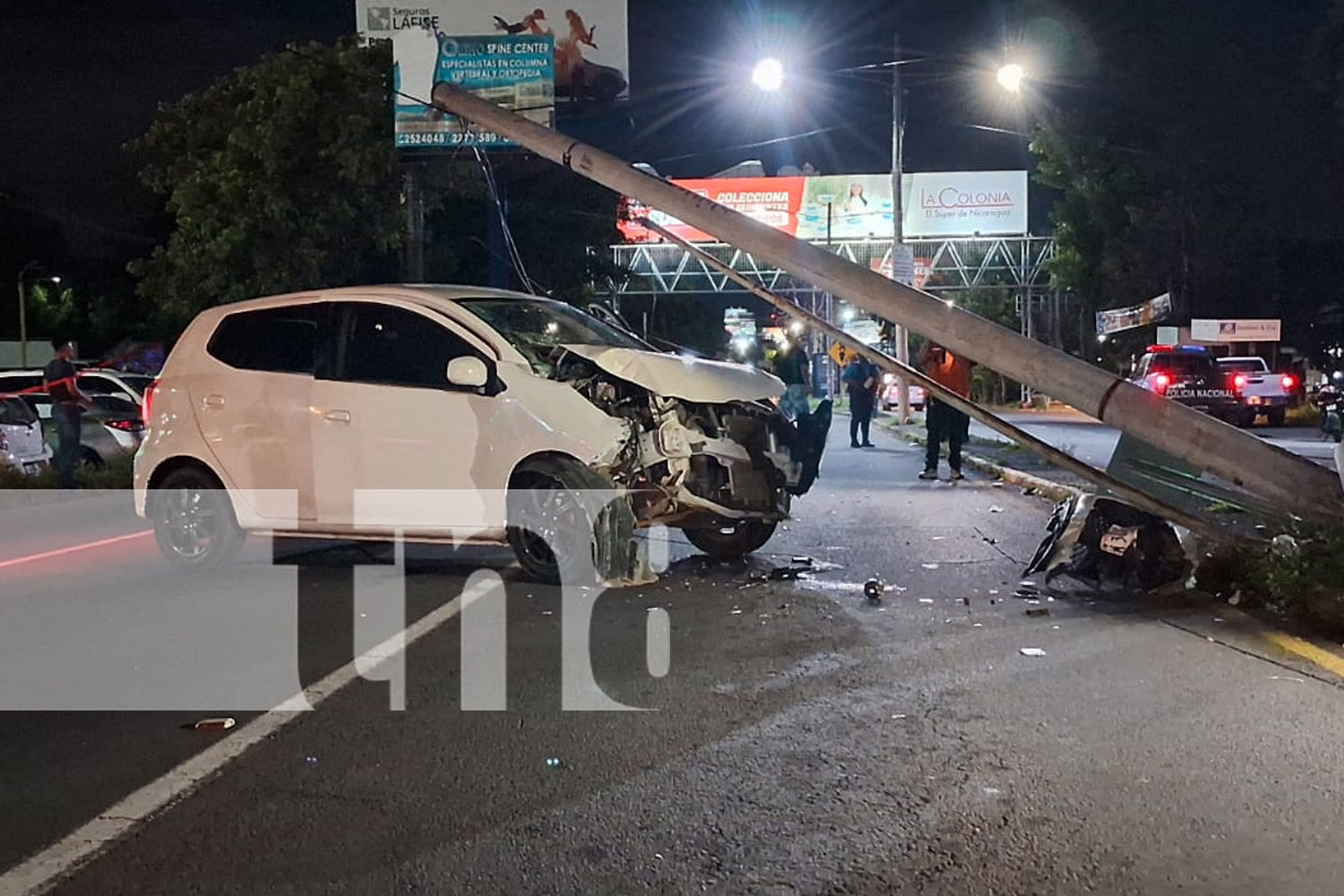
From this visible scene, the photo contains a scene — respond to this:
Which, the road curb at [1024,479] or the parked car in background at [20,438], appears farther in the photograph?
the parked car in background at [20,438]

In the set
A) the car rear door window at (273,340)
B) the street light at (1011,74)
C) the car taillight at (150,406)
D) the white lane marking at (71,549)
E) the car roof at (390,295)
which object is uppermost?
the street light at (1011,74)

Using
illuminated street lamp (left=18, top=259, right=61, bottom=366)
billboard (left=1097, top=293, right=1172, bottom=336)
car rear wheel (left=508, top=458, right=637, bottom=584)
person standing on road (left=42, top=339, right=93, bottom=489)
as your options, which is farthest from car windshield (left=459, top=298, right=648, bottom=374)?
illuminated street lamp (left=18, top=259, right=61, bottom=366)

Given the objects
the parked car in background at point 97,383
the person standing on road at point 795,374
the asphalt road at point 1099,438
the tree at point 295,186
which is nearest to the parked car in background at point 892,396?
the asphalt road at point 1099,438

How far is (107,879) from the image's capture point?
376 centimetres

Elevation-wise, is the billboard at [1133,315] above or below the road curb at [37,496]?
above

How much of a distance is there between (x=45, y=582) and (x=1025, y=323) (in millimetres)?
41268

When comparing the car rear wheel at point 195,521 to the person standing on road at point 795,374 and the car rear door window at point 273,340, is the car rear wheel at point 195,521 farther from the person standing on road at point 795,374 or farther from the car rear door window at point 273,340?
the person standing on road at point 795,374

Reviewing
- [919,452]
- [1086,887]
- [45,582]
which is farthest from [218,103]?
[1086,887]

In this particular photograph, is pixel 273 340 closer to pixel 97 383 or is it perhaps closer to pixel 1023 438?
pixel 1023 438

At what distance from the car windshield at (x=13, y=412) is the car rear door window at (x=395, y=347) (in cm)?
879

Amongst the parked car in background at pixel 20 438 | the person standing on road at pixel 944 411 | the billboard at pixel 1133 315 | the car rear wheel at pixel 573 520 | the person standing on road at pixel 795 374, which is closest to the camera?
the car rear wheel at pixel 573 520

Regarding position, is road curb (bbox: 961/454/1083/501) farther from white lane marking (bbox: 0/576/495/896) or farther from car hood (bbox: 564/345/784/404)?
white lane marking (bbox: 0/576/495/896)

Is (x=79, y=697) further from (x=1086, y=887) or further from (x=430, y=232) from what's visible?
(x=430, y=232)

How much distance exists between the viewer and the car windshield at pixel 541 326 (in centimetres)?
822
